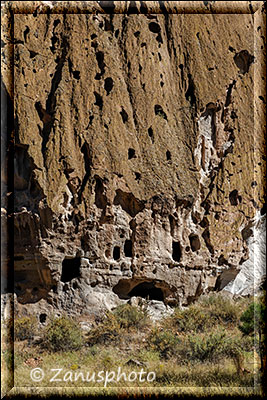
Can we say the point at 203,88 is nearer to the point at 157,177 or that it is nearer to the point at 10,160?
the point at 157,177

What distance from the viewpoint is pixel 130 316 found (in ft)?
43.9

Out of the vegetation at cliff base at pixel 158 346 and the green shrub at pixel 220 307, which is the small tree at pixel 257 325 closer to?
the vegetation at cliff base at pixel 158 346

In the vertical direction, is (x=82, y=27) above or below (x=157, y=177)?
above

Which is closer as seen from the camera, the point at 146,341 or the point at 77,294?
the point at 146,341

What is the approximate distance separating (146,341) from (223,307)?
2469 millimetres

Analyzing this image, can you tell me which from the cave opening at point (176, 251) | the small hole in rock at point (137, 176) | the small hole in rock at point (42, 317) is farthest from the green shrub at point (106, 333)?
the small hole in rock at point (137, 176)

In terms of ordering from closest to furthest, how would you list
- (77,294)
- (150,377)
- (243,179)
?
(150,377), (77,294), (243,179)

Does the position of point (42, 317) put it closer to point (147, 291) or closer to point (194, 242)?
point (147, 291)

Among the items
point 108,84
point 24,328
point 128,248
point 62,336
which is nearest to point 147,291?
point 128,248

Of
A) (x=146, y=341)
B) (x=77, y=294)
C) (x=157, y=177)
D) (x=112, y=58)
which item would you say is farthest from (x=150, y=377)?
(x=112, y=58)

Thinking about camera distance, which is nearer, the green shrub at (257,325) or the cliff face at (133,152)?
the green shrub at (257,325)

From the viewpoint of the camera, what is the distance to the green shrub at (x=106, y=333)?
12688mm

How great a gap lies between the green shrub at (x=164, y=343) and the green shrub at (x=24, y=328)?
2678 mm

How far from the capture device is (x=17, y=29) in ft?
47.0
